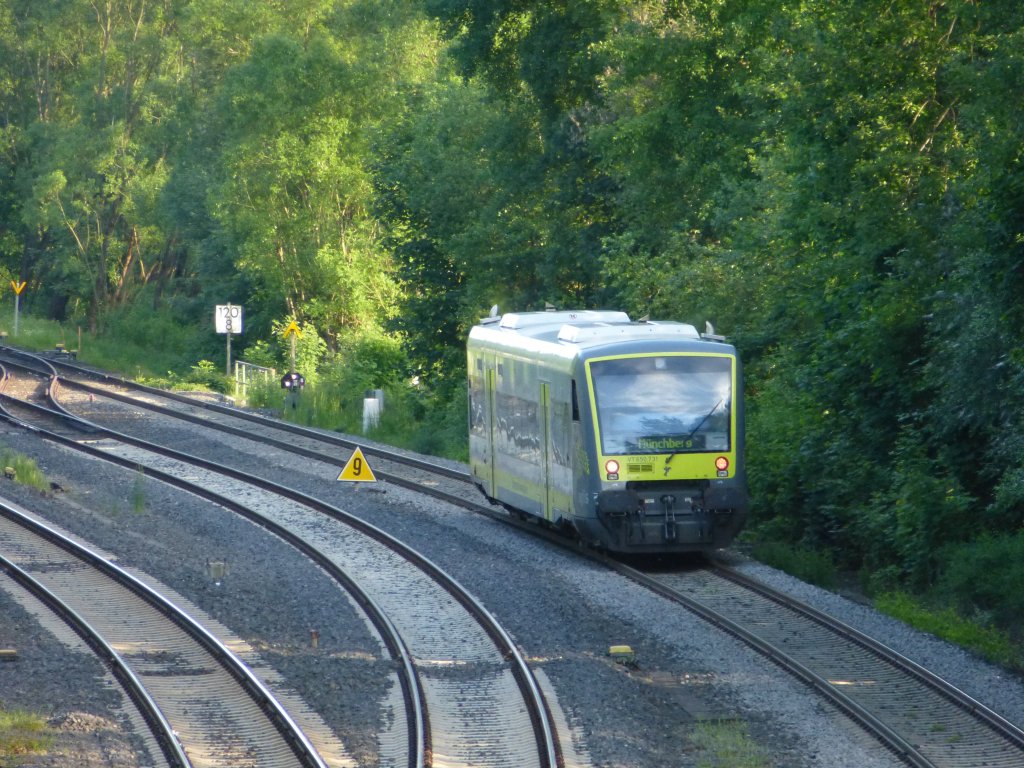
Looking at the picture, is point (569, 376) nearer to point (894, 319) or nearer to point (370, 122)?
point (894, 319)

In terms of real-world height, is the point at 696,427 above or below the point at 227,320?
below

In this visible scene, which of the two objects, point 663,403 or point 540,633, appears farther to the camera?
point 663,403

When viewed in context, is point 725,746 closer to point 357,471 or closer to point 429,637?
point 429,637

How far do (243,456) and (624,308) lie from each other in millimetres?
Result: 8054

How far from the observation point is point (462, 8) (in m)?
32.1

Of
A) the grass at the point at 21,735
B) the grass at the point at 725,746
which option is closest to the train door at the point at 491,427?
the grass at the point at 725,746

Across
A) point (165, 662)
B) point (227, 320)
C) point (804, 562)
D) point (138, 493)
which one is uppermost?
point (227, 320)

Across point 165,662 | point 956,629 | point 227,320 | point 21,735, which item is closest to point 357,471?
point 165,662

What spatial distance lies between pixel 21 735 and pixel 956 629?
8.85 meters

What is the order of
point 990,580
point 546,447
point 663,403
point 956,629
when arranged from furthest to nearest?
point 546,447 < point 663,403 < point 990,580 < point 956,629

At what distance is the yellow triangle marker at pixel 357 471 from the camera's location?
2236 cm

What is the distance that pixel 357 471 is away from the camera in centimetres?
2253

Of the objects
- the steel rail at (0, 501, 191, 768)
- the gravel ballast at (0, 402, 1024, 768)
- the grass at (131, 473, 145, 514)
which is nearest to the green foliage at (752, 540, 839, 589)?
the gravel ballast at (0, 402, 1024, 768)

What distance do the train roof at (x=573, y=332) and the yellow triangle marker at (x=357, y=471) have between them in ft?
9.98
